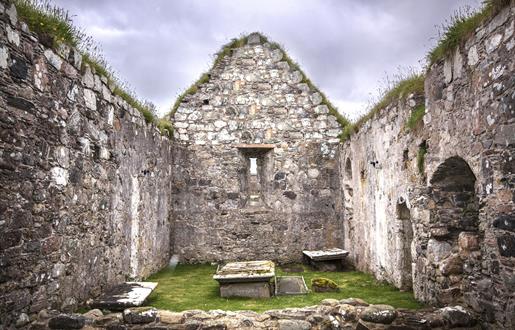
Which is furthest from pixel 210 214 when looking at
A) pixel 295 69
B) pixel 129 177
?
pixel 295 69

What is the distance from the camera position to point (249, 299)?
651 centimetres

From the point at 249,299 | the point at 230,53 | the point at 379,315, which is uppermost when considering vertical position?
the point at 230,53

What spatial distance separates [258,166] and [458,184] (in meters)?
6.25

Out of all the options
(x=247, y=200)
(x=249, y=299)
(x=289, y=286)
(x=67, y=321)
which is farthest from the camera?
(x=247, y=200)

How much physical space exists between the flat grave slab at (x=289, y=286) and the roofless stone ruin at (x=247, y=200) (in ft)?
0.43

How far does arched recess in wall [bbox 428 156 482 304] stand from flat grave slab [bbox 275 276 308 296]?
7.24ft

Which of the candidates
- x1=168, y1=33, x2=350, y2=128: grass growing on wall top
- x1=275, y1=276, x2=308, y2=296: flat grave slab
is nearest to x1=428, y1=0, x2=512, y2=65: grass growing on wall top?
x1=275, y1=276, x2=308, y2=296: flat grave slab

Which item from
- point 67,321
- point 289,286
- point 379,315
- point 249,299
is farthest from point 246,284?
point 67,321

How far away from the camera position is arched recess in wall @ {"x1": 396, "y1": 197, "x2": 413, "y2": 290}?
680 centimetres

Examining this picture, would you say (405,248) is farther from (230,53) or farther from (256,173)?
(230,53)

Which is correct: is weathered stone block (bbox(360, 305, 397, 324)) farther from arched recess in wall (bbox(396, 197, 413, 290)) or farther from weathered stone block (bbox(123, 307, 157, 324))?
weathered stone block (bbox(123, 307, 157, 324))

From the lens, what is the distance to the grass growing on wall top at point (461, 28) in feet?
13.5

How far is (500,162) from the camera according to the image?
4016 millimetres

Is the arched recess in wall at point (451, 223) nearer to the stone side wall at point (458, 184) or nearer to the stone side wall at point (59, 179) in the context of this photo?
the stone side wall at point (458, 184)
